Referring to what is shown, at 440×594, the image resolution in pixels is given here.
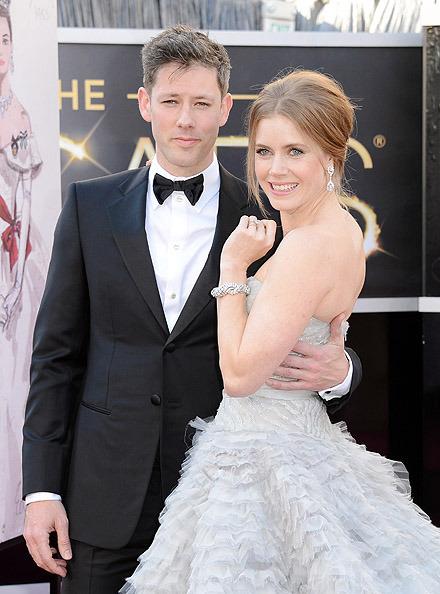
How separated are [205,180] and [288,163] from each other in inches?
16.4

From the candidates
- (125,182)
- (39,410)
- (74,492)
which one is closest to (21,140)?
(125,182)

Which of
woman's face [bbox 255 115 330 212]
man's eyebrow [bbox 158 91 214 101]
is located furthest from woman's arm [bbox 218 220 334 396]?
man's eyebrow [bbox 158 91 214 101]

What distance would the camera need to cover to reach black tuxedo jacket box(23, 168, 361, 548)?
2.40 m

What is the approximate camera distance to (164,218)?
2.53m

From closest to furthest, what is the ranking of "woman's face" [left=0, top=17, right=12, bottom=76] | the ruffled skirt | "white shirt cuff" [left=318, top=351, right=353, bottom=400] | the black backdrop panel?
the ruffled skirt
"white shirt cuff" [left=318, top=351, right=353, bottom=400]
"woman's face" [left=0, top=17, right=12, bottom=76]
the black backdrop panel

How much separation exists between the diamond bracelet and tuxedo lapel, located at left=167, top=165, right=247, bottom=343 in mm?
165

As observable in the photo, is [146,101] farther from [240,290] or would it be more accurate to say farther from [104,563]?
[104,563]

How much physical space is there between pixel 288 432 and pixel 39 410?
64 cm

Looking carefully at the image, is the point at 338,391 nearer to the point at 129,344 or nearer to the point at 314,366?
the point at 314,366

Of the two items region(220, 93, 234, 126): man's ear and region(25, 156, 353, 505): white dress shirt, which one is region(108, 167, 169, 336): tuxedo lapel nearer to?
region(25, 156, 353, 505): white dress shirt

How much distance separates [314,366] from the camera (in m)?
2.24

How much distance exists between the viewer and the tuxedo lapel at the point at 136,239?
2.39 metres

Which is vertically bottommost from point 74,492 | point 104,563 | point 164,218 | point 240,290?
point 104,563

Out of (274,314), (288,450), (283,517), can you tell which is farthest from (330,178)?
(283,517)
